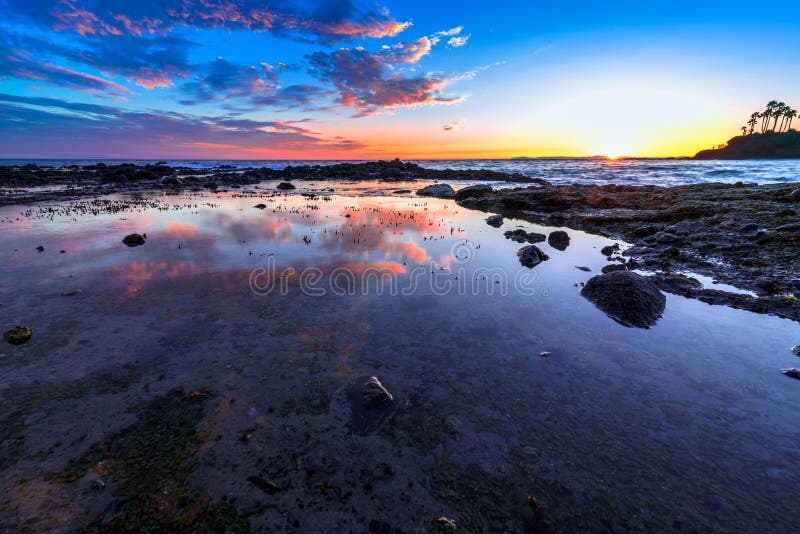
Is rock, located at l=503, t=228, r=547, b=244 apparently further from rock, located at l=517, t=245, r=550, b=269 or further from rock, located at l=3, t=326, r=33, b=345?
rock, located at l=3, t=326, r=33, b=345

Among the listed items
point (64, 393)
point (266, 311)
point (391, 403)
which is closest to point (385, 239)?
point (266, 311)

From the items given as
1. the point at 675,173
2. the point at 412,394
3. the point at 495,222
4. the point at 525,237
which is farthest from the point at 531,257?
the point at 675,173

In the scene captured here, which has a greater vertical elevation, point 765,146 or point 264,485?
point 765,146

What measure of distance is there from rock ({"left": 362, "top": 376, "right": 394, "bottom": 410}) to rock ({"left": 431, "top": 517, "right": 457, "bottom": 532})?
2.02 meters

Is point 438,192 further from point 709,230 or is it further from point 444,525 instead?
point 444,525

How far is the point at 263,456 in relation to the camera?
4570 millimetres

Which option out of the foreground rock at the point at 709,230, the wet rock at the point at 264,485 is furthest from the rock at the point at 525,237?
the wet rock at the point at 264,485

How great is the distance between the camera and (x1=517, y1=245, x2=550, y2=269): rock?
13.3 m

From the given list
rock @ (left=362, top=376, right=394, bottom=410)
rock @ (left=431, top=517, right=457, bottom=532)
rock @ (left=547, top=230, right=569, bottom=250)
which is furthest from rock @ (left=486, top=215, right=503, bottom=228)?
rock @ (left=431, top=517, right=457, bottom=532)

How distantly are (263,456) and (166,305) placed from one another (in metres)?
6.55

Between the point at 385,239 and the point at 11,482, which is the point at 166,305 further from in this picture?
the point at 385,239

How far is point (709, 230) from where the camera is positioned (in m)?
16.6

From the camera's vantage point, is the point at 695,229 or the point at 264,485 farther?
the point at 695,229

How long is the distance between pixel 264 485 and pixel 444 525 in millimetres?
2338
